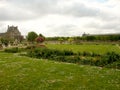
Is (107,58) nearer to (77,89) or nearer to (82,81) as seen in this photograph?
(82,81)

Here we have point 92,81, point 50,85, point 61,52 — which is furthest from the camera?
point 61,52

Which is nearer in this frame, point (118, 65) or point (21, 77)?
point (21, 77)

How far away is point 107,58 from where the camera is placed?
1329 inches

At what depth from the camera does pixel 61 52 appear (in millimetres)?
45500

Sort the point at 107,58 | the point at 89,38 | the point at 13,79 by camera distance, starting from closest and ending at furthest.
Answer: the point at 13,79
the point at 107,58
the point at 89,38

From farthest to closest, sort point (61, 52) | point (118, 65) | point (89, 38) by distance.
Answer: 1. point (89, 38)
2. point (61, 52)
3. point (118, 65)

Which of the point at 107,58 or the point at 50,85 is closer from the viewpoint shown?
the point at 50,85

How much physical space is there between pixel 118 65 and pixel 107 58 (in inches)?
152

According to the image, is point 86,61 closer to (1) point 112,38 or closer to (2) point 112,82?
(2) point 112,82

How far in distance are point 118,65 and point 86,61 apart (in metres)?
6.04

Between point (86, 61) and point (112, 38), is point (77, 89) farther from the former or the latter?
point (112, 38)

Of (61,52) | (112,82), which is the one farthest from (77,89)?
(61,52)

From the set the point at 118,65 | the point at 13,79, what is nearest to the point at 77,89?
the point at 13,79

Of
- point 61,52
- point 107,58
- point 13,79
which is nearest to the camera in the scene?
point 13,79
